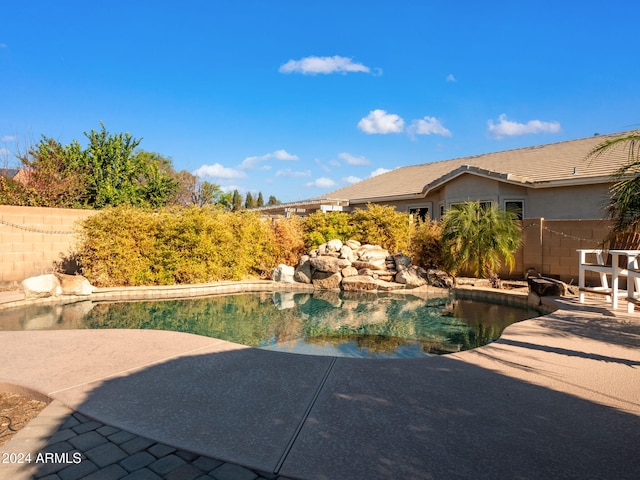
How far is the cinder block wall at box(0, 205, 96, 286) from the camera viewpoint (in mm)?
9844

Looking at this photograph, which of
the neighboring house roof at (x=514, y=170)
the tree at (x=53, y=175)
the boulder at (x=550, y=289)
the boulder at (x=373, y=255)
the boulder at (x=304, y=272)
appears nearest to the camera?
the boulder at (x=550, y=289)

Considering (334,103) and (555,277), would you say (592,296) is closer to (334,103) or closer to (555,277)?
(555,277)

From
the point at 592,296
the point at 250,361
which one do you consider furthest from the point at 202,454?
the point at 592,296

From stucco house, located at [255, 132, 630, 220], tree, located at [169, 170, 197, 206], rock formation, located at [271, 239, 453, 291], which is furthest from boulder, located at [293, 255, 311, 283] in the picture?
tree, located at [169, 170, 197, 206]

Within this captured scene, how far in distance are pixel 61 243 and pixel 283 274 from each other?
21.6 ft

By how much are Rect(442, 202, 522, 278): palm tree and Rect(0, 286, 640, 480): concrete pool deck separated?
5376mm

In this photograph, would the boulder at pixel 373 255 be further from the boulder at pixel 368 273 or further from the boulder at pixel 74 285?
the boulder at pixel 74 285

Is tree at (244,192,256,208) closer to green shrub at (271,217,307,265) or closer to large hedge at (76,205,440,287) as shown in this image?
green shrub at (271,217,307,265)

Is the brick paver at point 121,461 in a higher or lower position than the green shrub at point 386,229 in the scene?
lower

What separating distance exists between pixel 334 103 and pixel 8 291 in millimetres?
16436

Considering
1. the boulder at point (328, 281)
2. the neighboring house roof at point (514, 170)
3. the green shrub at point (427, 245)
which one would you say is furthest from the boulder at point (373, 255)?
the neighboring house roof at point (514, 170)

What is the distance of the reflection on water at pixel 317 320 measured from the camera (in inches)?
228

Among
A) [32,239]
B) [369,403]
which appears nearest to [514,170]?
[369,403]

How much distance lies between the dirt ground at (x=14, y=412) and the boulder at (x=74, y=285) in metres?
6.78
